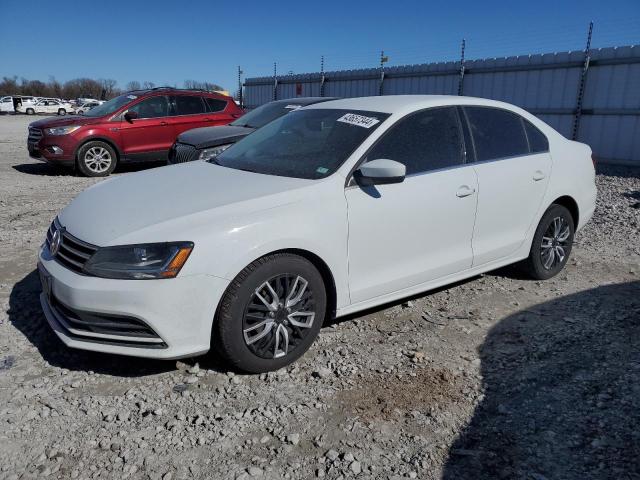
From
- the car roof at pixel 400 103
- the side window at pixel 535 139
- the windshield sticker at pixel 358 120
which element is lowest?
the side window at pixel 535 139

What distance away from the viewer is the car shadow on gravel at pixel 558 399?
2.47 meters

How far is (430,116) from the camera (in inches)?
156

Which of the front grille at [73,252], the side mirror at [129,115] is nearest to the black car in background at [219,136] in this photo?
the side mirror at [129,115]

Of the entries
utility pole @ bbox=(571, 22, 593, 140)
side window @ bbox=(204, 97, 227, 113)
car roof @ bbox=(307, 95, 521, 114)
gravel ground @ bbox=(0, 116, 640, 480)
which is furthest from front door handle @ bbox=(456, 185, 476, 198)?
utility pole @ bbox=(571, 22, 593, 140)

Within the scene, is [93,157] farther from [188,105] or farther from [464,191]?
[464,191]

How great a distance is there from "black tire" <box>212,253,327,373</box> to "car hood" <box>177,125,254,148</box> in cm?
475

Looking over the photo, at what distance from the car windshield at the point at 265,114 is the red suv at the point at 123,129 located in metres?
2.77

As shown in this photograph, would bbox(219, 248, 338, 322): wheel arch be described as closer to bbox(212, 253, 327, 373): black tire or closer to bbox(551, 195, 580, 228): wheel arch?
bbox(212, 253, 327, 373): black tire

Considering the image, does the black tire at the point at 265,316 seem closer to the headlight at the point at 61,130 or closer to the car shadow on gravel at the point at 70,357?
the car shadow on gravel at the point at 70,357

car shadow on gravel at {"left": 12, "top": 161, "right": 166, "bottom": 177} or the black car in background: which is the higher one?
the black car in background

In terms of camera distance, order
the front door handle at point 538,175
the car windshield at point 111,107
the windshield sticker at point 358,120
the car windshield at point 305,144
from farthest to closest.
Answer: the car windshield at point 111,107
the front door handle at point 538,175
the windshield sticker at point 358,120
the car windshield at point 305,144

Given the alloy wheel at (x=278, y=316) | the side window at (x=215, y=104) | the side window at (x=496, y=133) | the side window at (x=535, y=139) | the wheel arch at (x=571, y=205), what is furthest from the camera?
the side window at (x=215, y=104)

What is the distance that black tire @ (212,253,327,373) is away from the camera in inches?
117

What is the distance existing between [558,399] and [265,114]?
6.81 meters
